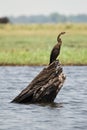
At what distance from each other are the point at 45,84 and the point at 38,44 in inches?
1182

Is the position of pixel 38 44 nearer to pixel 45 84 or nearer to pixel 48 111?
pixel 45 84

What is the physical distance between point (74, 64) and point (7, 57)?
12.1 feet

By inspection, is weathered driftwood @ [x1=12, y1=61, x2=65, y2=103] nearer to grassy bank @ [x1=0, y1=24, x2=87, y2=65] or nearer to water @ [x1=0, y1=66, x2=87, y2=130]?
water @ [x1=0, y1=66, x2=87, y2=130]

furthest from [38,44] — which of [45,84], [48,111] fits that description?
[48,111]

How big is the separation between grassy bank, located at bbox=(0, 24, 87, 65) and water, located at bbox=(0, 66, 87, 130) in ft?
19.8

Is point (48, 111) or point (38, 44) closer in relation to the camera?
point (48, 111)

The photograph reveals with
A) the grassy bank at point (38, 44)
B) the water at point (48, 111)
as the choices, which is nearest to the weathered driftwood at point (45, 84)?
the water at point (48, 111)

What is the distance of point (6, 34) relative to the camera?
6456cm

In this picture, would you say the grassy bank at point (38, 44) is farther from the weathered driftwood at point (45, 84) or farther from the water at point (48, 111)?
the weathered driftwood at point (45, 84)

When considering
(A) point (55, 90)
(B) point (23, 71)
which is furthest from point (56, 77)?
(B) point (23, 71)

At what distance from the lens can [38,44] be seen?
5328cm

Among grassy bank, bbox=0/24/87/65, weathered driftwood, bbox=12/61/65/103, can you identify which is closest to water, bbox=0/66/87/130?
weathered driftwood, bbox=12/61/65/103

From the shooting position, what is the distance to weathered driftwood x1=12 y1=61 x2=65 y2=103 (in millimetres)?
23172

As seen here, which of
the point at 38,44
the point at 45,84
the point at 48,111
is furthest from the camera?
the point at 38,44
